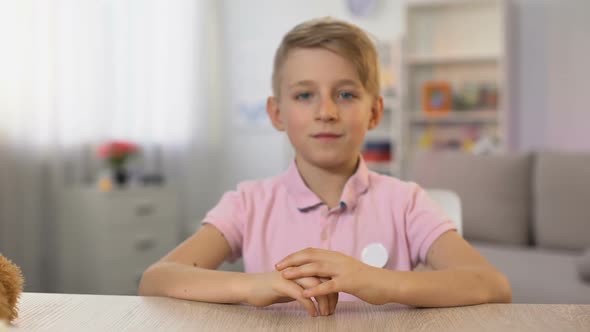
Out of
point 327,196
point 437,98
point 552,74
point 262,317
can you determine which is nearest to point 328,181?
point 327,196

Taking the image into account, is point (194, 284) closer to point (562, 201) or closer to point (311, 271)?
point (311, 271)

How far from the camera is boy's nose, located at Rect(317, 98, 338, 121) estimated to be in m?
1.01

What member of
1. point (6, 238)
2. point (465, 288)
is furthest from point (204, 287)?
point (6, 238)

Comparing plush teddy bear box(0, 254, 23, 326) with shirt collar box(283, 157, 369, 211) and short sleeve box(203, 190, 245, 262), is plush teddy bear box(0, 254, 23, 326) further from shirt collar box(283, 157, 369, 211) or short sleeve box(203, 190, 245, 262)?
shirt collar box(283, 157, 369, 211)

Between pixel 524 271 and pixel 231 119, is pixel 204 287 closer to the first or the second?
pixel 524 271

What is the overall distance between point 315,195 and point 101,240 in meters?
2.68

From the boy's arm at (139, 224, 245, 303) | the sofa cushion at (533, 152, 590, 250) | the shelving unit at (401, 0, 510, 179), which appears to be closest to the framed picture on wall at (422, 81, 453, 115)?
the shelving unit at (401, 0, 510, 179)

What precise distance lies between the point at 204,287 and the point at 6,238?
9.44 ft

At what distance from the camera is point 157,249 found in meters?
3.93

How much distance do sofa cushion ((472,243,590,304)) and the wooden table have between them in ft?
5.39

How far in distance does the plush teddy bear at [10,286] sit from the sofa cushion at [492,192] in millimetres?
2575

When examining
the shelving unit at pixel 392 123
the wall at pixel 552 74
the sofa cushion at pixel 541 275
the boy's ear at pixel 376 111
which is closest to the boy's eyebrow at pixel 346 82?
the boy's ear at pixel 376 111

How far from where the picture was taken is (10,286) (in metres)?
0.61

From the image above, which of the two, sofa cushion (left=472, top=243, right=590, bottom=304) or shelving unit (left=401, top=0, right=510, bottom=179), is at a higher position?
shelving unit (left=401, top=0, right=510, bottom=179)
